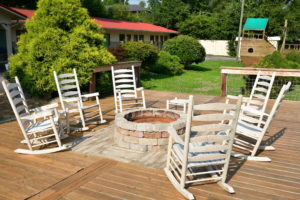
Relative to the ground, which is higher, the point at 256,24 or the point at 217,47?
the point at 256,24

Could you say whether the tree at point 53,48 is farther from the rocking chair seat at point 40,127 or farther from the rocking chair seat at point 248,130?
the rocking chair seat at point 248,130

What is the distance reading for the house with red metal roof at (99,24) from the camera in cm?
1236

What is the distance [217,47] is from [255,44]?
6.81 metres

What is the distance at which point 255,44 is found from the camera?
24453 millimetres

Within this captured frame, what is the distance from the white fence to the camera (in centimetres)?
3043

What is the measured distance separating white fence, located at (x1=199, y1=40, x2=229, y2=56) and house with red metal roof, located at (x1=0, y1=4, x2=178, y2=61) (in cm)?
468

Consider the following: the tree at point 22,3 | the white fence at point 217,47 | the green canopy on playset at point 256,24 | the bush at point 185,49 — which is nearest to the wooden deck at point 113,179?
the bush at point 185,49

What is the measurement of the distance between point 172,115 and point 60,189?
2.39m

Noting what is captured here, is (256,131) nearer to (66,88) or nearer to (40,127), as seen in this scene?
(40,127)

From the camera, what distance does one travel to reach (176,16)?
32.3 meters

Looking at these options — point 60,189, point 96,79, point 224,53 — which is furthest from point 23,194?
point 224,53

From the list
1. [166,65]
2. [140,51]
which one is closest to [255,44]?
[166,65]

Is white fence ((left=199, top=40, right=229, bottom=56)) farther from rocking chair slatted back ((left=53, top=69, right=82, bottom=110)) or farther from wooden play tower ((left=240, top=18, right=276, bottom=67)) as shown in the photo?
rocking chair slatted back ((left=53, top=69, right=82, bottom=110))

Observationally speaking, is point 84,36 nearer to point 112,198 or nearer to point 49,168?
point 49,168
